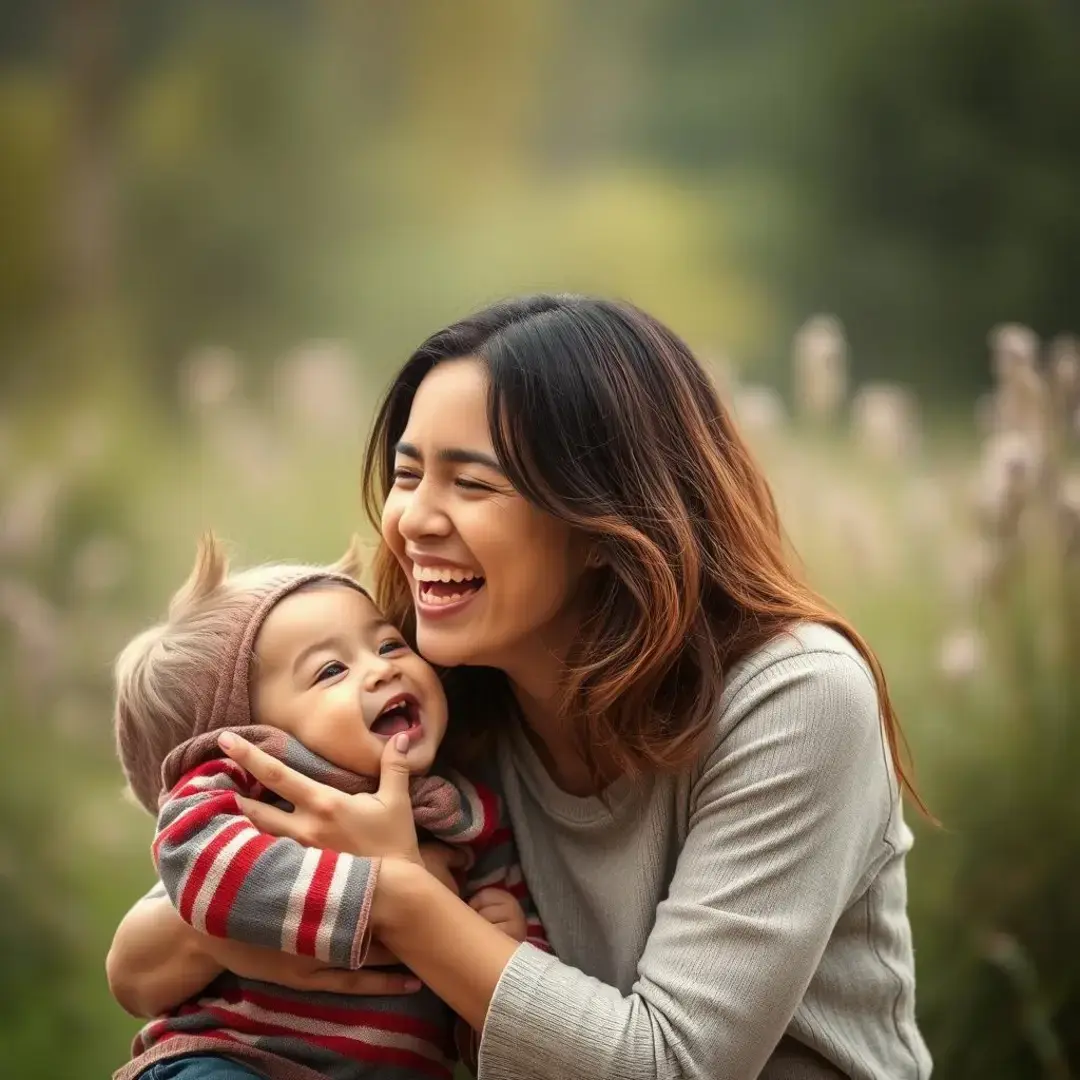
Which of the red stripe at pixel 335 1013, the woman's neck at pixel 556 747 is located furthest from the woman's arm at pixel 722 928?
the woman's neck at pixel 556 747

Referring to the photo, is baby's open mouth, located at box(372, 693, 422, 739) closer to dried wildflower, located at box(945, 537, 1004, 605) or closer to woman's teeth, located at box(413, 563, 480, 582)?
woman's teeth, located at box(413, 563, 480, 582)

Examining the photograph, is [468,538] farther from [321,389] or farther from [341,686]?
[321,389]

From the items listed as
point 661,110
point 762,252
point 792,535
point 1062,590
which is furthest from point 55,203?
point 1062,590

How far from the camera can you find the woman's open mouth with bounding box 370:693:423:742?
167cm

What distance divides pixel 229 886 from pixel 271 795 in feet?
0.59

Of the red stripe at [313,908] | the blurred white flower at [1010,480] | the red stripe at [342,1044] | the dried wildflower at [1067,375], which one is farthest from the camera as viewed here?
the dried wildflower at [1067,375]

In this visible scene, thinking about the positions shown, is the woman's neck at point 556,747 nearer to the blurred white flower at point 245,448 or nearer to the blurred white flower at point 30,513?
the blurred white flower at point 245,448

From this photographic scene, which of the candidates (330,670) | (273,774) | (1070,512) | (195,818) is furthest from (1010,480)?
(195,818)

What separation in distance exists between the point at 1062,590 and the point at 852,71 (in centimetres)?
116

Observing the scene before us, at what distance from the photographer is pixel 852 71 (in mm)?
2869

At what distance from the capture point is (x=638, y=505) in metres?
1.64

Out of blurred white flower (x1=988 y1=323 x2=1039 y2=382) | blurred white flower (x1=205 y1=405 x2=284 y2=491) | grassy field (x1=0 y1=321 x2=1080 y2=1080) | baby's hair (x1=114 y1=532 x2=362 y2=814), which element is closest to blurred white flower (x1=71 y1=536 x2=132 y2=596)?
grassy field (x1=0 y1=321 x2=1080 y2=1080)

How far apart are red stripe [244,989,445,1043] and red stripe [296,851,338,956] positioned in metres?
0.13

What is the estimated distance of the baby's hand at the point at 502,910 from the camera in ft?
5.64
